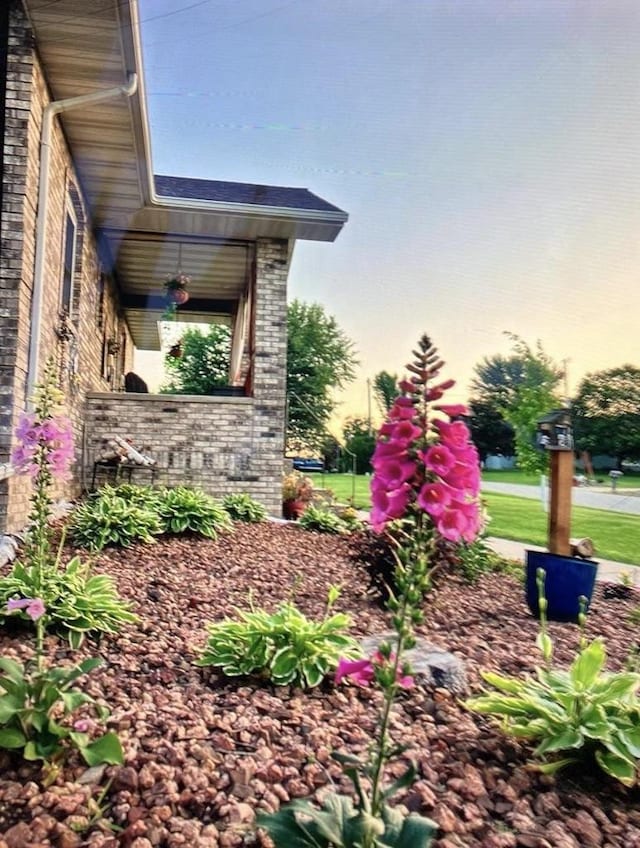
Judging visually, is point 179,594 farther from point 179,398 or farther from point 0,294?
point 179,398

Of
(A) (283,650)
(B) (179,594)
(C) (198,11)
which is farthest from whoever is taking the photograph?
(C) (198,11)

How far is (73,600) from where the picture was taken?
258 centimetres

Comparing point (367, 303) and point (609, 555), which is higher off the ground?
point (367, 303)

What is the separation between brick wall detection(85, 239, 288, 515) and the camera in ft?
23.0

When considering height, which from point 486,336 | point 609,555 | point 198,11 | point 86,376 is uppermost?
point 198,11

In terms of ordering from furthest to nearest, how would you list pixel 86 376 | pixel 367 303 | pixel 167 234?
pixel 167 234 < pixel 86 376 < pixel 367 303

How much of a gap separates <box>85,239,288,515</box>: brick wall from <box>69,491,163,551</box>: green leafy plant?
2323mm

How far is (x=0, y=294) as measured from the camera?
4.24 meters

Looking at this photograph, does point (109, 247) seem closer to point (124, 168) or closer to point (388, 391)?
point (124, 168)

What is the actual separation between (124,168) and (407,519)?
5789 mm

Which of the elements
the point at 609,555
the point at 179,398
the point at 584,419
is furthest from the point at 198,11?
the point at 584,419

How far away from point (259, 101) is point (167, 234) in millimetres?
1761

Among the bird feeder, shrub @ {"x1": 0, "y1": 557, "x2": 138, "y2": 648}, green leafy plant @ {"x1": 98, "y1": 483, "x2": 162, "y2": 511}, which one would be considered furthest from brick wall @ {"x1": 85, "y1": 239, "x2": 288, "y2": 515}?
shrub @ {"x1": 0, "y1": 557, "x2": 138, "y2": 648}

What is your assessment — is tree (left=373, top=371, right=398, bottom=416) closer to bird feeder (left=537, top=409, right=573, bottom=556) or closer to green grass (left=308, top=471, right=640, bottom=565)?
bird feeder (left=537, top=409, right=573, bottom=556)
